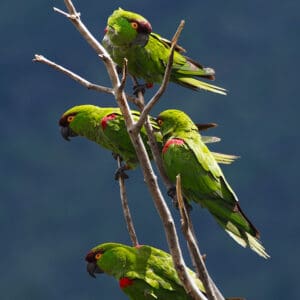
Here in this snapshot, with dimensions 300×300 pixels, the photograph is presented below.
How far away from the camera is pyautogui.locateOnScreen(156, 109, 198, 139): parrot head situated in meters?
3.80

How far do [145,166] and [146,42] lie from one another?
5.53 ft

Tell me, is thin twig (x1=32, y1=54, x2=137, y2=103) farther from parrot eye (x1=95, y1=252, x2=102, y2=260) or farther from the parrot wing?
parrot eye (x1=95, y1=252, x2=102, y2=260)

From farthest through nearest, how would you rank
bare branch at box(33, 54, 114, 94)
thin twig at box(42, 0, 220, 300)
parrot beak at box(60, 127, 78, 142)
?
parrot beak at box(60, 127, 78, 142) → bare branch at box(33, 54, 114, 94) → thin twig at box(42, 0, 220, 300)

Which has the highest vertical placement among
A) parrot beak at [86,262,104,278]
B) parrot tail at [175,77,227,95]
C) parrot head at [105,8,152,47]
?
parrot head at [105,8,152,47]

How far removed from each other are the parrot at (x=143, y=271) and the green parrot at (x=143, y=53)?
3.39ft

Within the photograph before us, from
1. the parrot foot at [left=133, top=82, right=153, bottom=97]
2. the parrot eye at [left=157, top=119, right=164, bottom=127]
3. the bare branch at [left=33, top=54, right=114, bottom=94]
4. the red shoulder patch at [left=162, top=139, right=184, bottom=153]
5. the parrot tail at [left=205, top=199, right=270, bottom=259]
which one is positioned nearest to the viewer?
the bare branch at [left=33, top=54, right=114, bottom=94]

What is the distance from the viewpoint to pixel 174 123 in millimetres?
3807

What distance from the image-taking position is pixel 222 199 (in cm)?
359

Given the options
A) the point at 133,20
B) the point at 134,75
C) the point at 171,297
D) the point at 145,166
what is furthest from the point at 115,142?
the point at 145,166

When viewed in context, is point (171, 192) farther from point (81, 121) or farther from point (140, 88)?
point (81, 121)

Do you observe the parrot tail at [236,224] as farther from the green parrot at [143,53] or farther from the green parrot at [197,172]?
the green parrot at [143,53]

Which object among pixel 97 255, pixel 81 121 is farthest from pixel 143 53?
pixel 97 255

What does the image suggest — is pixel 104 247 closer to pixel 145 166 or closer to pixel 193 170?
pixel 193 170

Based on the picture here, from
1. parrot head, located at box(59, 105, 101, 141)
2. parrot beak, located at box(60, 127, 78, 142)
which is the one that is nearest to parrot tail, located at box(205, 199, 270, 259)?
parrot head, located at box(59, 105, 101, 141)
